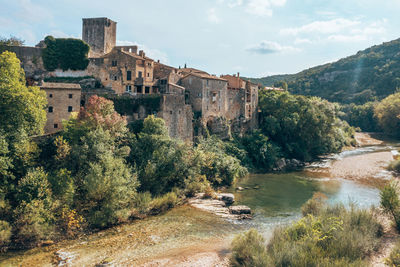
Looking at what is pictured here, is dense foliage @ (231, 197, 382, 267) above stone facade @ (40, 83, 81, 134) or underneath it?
underneath

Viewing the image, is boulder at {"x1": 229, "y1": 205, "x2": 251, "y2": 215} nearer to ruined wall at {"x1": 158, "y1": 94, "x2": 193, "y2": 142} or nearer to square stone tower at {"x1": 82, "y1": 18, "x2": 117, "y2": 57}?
ruined wall at {"x1": 158, "y1": 94, "x2": 193, "y2": 142}

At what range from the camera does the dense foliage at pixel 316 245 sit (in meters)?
12.5

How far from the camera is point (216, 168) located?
31.4 m

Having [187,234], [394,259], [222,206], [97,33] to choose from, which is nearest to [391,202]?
[394,259]

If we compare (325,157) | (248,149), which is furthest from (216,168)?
(325,157)

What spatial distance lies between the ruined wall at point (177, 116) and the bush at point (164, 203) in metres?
11.3

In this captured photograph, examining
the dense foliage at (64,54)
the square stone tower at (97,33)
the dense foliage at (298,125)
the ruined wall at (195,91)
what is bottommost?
the dense foliage at (298,125)

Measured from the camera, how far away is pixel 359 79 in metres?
110

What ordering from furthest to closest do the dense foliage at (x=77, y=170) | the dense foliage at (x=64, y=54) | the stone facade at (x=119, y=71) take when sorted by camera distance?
the stone facade at (x=119, y=71) → the dense foliage at (x=64, y=54) → the dense foliage at (x=77, y=170)

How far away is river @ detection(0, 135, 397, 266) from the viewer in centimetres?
1531

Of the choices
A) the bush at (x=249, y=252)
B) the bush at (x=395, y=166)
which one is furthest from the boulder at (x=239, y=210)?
the bush at (x=395, y=166)

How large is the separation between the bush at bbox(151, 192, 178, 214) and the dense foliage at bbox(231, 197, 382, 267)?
28.8 feet

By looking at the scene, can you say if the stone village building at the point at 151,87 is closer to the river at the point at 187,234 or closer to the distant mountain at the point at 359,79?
the river at the point at 187,234

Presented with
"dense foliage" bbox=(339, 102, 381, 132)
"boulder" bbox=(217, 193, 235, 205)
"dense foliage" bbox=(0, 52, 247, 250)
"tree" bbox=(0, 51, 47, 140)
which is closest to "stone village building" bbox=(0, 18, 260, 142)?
"dense foliage" bbox=(0, 52, 247, 250)
